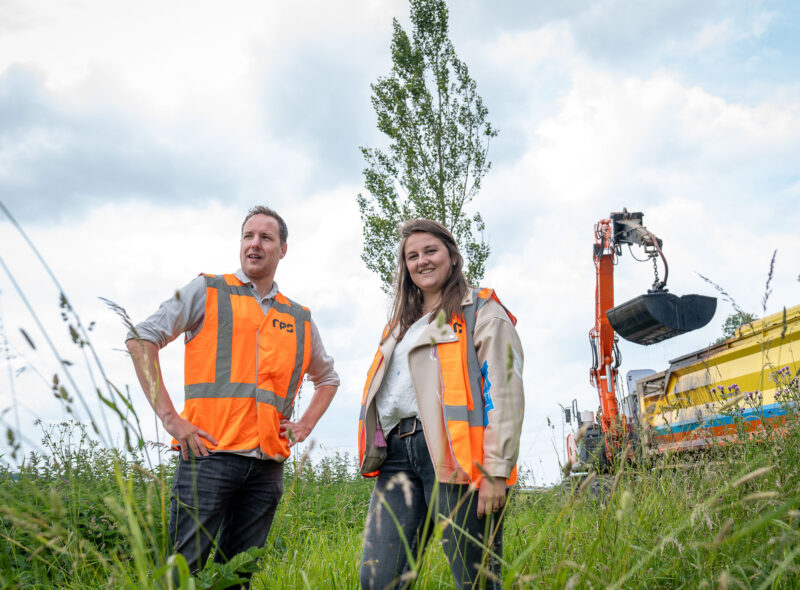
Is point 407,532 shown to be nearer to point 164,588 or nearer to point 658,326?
point 164,588

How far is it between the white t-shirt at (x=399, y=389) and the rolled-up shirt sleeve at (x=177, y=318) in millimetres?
1027

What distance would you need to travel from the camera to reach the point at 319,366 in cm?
349

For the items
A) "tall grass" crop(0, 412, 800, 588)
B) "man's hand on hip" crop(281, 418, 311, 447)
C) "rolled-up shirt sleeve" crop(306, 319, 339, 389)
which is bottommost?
"tall grass" crop(0, 412, 800, 588)

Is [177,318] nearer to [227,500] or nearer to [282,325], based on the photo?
[282,325]

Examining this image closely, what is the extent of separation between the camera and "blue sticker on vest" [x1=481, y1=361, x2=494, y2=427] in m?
2.29

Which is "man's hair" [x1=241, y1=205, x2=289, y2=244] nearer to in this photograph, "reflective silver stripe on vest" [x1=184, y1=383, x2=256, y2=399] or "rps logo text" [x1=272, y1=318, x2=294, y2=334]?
"rps logo text" [x1=272, y1=318, x2=294, y2=334]

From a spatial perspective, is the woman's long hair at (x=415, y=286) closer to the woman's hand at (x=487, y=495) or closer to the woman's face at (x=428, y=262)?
the woman's face at (x=428, y=262)

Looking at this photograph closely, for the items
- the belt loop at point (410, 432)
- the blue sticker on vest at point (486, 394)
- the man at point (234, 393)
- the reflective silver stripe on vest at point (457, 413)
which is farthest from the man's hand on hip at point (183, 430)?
the blue sticker on vest at point (486, 394)

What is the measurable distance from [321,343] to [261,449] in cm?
83

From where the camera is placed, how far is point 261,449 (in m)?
2.86

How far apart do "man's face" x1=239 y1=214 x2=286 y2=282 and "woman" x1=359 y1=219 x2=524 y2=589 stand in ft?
2.95

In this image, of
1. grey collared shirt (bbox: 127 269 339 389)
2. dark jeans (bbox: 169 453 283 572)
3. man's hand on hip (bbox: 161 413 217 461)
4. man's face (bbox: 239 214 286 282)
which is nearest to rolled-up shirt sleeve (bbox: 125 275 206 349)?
grey collared shirt (bbox: 127 269 339 389)

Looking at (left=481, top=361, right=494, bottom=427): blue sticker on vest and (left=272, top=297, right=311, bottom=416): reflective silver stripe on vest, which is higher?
(left=272, top=297, right=311, bottom=416): reflective silver stripe on vest

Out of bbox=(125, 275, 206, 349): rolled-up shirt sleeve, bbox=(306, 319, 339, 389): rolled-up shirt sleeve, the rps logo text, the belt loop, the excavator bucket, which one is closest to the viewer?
the belt loop
